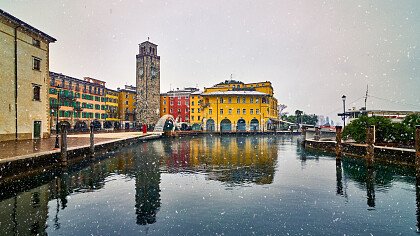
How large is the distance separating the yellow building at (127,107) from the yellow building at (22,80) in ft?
174

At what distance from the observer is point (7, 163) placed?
12328mm

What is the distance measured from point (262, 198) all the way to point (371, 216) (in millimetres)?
3715

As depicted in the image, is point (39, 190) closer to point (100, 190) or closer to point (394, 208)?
point (100, 190)

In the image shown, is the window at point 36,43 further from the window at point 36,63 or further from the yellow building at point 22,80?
the window at point 36,63

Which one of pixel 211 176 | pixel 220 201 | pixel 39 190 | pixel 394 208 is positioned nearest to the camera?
pixel 394 208

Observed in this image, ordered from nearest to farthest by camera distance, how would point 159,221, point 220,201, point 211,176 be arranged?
1. point 159,221
2. point 220,201
3. point 211,176

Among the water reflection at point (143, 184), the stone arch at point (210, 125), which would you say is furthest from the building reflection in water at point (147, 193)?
the stone arch at point (210, 125)

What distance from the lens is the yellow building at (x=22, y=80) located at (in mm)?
23406

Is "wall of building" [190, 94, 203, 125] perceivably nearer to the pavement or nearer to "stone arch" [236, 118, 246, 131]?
"stone arch" [236, 118, 246, 131]

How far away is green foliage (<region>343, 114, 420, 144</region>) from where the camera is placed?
21.1m

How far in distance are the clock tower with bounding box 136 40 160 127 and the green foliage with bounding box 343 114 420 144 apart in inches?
2503

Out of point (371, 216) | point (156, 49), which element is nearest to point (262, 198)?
point (371, 216)

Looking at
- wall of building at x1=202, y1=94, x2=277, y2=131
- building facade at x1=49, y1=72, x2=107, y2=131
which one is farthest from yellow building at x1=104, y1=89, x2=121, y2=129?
wall of building at x1=202, y1=94, x2=277, y2=131

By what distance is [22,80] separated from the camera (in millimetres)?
25703
